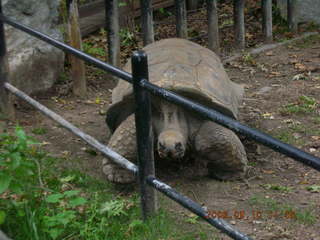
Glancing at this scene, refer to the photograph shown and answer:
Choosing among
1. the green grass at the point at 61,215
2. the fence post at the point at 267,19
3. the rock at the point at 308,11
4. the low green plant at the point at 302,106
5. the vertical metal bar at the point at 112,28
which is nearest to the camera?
the green grass at the point at 61,215

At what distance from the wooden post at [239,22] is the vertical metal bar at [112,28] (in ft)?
A: 5.28

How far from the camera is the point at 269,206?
3443 mm

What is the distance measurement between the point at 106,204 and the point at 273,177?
1.31 m

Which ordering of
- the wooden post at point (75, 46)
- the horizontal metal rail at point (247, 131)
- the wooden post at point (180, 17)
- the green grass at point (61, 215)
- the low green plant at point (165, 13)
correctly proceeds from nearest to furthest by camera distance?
the horizontal metal rail at point (247, 131) → the green grass at point (61, 215) → the wooden post at point (75, 46) → the wooden post at point (180, 17) → the low green plant at point (165, 13)

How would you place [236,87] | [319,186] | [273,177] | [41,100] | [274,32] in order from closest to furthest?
[319,186] → [273,177] → [236,87] → [41,100] → [274,32]

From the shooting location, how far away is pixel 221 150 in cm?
403

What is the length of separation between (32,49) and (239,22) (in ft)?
8.57

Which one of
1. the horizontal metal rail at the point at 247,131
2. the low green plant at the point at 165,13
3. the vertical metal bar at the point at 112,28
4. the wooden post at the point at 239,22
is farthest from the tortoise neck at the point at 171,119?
the low green plant at the point at 165,13

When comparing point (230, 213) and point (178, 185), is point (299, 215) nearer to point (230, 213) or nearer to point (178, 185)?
point (230, 213)

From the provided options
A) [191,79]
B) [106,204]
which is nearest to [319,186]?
[191,79]

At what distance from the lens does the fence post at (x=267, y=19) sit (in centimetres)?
716

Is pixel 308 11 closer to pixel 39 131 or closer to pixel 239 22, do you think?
pixel 239 22

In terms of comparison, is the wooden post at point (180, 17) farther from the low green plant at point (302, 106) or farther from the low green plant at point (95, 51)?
the low green plant at point (302, 106)

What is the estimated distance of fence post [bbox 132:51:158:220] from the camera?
291cm
